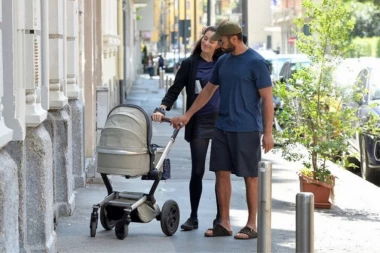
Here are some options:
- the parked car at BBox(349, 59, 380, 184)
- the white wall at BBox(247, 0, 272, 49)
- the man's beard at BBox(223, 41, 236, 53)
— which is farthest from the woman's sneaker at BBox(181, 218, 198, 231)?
the white wall at BBox(247, 0, 272, 49)

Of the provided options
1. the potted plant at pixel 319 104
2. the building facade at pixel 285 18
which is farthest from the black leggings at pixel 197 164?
the building facade at pixel 285 18

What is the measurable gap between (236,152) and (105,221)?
1.35 meters

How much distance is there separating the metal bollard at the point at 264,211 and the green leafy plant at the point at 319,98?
19.9ft

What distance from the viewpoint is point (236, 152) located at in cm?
1001

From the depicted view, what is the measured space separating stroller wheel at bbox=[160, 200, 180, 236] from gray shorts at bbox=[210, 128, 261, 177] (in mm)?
517

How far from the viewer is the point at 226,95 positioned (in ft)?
32.9

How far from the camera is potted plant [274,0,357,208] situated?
41.0 ft

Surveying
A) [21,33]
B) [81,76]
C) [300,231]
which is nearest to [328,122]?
[81,76]

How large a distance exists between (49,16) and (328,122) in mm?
3510

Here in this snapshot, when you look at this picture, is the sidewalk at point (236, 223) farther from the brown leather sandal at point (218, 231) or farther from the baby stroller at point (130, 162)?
the baby stroller at point (130, 162)

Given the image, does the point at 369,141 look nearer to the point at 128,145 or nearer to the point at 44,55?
the point at 128,145

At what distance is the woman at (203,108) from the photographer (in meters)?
10.4

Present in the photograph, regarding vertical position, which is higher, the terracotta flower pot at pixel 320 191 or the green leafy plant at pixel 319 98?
the green leafy plant at pixel 319 98

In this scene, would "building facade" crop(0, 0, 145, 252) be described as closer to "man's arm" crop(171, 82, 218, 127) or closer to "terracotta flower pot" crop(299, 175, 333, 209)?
"man's arm" crop(171, 82, 218, 127)
